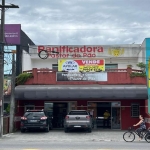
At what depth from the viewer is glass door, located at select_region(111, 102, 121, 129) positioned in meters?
35.6

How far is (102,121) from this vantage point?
36.1 m

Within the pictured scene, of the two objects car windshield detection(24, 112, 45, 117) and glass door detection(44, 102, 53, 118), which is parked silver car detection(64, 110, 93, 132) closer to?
car windshield detection(24, 112, 45, 117)

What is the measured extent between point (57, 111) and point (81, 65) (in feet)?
15.4

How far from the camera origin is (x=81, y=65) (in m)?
37.1

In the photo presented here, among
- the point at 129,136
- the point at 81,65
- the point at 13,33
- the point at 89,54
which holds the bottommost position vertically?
the point at 129,136

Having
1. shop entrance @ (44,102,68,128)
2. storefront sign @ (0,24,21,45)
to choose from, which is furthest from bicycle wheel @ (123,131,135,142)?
storefront sign @ (0,24,21,45)

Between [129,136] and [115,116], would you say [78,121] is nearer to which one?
[115,116]

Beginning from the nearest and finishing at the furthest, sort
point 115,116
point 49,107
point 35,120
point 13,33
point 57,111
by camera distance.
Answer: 1. point 35,120
2. point 115,116
3. point 49,107
4. point 57,111
5. point 13,33

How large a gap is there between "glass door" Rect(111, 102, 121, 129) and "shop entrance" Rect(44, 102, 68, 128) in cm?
417

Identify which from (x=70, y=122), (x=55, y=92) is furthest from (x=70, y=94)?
(x=70, y=122)

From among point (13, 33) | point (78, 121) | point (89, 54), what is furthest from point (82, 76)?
point (13, 33)

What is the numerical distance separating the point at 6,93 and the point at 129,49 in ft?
48.1

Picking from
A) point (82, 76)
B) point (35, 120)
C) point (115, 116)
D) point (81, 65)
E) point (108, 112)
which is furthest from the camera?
point (81, 65)

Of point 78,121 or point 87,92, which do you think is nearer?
point 78,121
